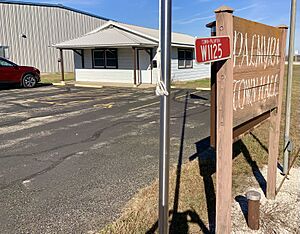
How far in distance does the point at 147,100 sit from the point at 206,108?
276 centimetres

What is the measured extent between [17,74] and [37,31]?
11720 mm

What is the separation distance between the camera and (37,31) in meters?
25.9

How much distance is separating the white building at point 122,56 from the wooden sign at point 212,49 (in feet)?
46.1

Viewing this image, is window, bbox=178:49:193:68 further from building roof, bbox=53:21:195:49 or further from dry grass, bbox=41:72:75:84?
dry grass, bbox=41:72:75:84

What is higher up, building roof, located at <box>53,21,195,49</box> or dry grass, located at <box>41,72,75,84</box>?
building roof, located at <box>53,21,195,49</box>

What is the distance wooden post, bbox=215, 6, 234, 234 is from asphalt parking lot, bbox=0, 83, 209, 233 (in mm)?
1151

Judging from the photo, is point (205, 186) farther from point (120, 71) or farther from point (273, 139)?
point (120, 71)

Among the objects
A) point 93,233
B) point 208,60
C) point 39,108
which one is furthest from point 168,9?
point 39,108

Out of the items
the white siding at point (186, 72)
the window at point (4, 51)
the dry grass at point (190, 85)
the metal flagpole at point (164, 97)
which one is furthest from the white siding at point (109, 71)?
the metal flagpole at point (164, 97)

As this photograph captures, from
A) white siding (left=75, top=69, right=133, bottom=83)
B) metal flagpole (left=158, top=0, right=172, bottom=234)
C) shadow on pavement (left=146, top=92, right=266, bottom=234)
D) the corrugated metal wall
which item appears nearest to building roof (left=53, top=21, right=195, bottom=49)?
white siding (left=75, top=69, right=133, bottom=83)

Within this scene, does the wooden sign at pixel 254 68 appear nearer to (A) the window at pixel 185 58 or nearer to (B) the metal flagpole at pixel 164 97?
(B) the metal flagpole at pixel 164 97

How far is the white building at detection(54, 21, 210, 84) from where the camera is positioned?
16953mm

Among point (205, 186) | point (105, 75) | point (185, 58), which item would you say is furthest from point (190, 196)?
point (185, 58)

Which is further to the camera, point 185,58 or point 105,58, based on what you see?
point 185,58
